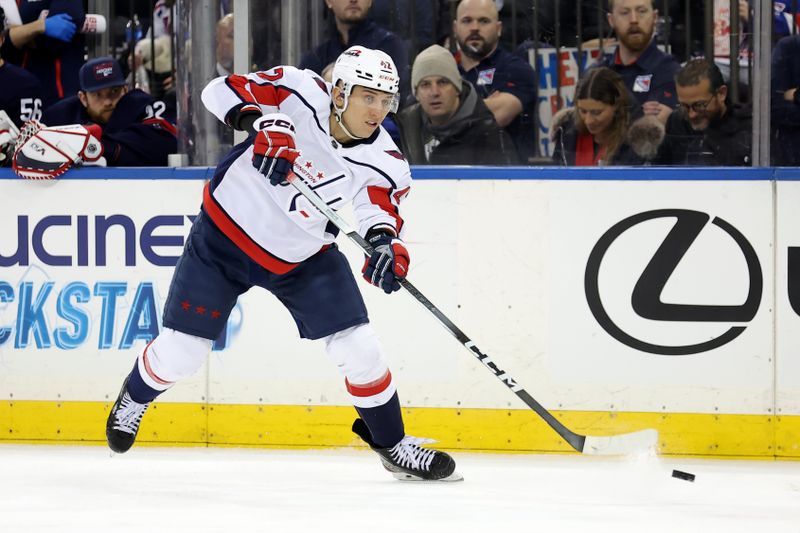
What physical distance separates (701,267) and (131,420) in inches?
74.2

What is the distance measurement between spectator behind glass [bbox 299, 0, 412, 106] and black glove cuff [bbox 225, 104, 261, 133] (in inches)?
37.8

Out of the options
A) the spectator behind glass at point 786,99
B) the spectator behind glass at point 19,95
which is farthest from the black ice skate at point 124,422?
the spectator behind glass at point 786,99

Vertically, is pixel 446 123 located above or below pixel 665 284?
above

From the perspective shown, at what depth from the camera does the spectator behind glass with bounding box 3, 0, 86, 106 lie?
5363 millimetres

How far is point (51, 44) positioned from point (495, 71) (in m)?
1.90

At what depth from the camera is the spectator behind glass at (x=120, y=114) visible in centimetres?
484

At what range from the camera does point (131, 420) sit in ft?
13.0

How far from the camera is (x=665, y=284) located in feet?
14.7

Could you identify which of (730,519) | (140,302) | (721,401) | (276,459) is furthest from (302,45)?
(730,519)

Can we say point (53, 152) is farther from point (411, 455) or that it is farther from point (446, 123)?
point (411, 455)

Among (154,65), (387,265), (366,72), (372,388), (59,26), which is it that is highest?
(59,26)

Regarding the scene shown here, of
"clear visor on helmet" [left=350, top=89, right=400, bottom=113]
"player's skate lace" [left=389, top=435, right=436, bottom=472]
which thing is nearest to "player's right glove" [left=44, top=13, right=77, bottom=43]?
"clear visor on helmet" [left=350, top=89, right=400, bottom=113]

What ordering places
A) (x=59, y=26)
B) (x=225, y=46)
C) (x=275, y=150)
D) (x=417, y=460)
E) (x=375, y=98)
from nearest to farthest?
(x=275, y=150), (x=375, y=98), (x=417, y=460), (x=225, y=46), (x=59, y=26)

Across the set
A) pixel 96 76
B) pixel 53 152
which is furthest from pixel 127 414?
pixel 96 76
